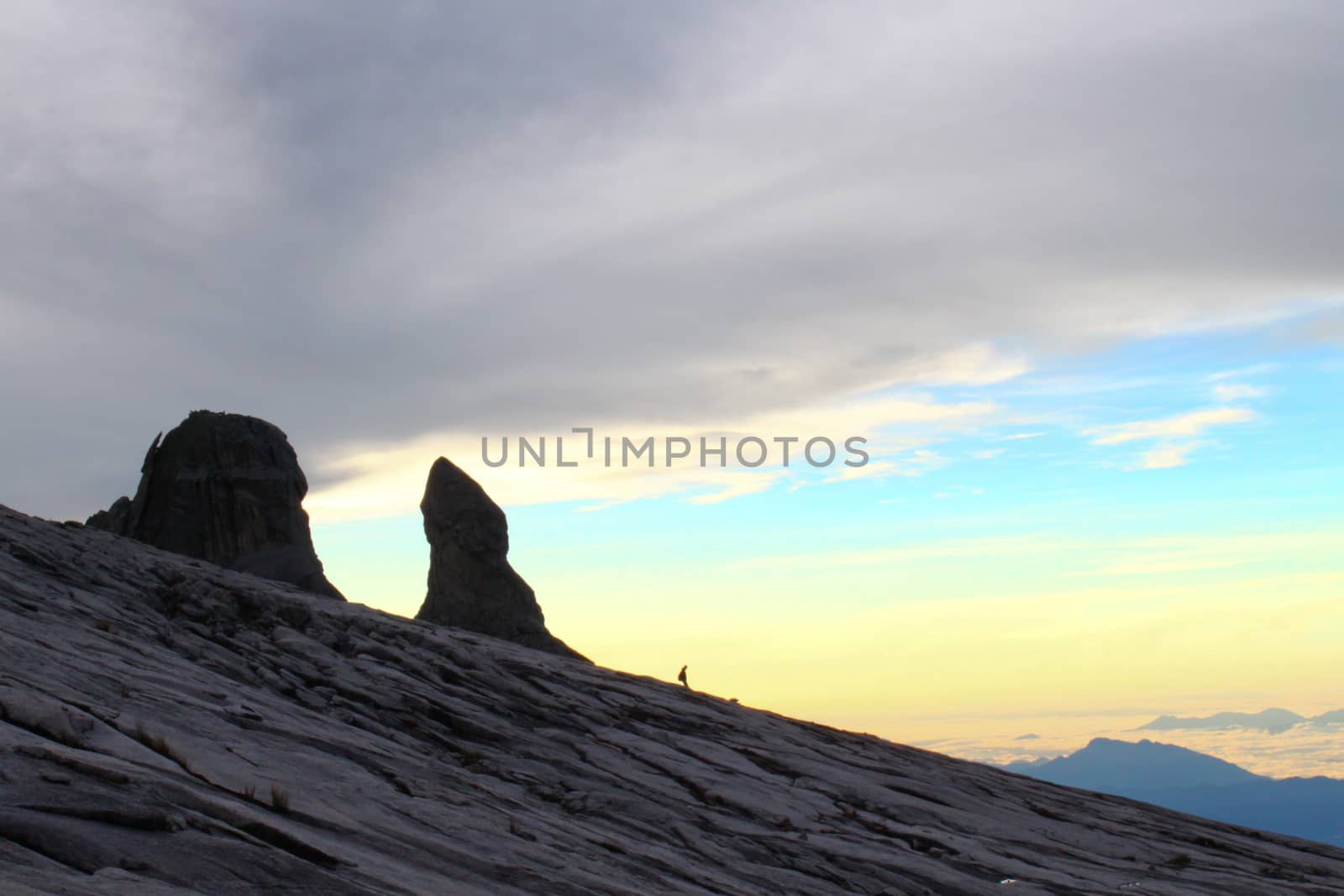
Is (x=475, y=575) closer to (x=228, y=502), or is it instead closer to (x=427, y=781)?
(x=228, y=502)

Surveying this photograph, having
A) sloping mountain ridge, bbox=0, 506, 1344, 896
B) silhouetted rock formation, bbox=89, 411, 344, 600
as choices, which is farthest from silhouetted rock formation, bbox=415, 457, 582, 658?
sloping mountain ridge, bbox=0, 506, 1344, 896

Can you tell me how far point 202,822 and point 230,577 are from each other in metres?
19.7

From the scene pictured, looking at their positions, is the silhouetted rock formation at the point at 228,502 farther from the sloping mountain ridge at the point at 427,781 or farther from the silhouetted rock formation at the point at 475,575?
the sloping mountain ridge at the point at 427,781

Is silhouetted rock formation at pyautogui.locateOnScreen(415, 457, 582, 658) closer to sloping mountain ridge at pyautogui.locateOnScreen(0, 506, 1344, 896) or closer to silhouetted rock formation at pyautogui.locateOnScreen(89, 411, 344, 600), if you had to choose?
silhouetted rock formation at pyautogui.locateOnScreen(89, 411, 344, 600)

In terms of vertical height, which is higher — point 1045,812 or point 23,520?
point 23,520

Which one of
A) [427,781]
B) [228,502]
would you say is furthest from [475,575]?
[427,781]

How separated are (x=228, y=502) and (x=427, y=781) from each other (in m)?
25.3

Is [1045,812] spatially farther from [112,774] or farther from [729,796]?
[112,774]

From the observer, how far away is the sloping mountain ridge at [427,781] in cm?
1128

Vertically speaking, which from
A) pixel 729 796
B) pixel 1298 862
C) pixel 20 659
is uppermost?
pixel 20 659

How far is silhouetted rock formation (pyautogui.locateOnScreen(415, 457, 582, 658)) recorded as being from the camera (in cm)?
4044

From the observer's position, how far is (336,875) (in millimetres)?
11398

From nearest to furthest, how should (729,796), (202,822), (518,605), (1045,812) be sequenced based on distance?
1. (202,822)
2. (729,796)
3. (1045,812)
4. (518,605)

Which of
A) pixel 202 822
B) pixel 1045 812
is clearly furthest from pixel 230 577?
pixel 1045 812
